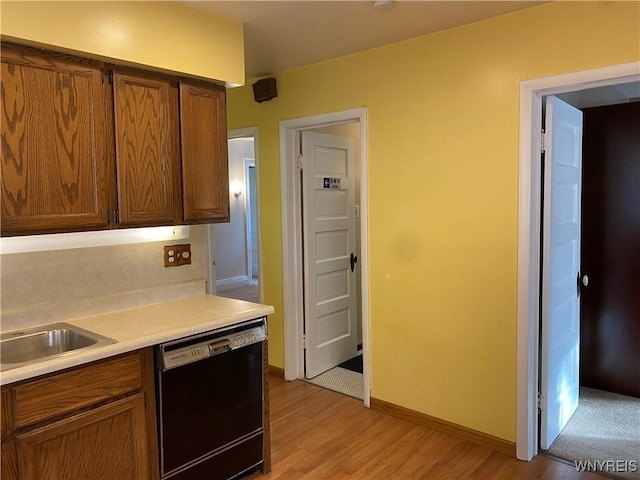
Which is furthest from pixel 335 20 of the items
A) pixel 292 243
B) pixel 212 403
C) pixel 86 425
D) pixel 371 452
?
pixel 371 452

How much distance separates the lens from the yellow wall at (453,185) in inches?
101

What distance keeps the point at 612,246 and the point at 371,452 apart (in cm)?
226

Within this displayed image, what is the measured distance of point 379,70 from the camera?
319 centimetres

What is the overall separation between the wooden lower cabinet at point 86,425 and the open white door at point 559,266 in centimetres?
215

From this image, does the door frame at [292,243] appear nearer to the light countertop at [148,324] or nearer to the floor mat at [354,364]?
the floor mat at [354,364]

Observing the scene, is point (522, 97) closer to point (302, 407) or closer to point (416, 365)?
point (416, 365)

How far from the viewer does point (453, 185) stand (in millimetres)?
2900

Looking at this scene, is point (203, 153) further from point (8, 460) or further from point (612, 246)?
point (612, 246)

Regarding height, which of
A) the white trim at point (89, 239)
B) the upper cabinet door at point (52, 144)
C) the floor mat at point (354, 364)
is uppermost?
the upper cabinet door at point (52, 144)

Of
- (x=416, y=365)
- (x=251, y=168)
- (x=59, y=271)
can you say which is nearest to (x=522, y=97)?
(x=416, y=365)

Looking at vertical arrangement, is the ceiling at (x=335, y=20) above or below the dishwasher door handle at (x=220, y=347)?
above

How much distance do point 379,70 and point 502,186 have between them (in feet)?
3.70

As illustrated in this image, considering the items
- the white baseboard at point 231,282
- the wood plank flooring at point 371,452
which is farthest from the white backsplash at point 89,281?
the white baseboard at point 231,282

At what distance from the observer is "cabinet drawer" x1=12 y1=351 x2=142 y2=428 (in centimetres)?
180
